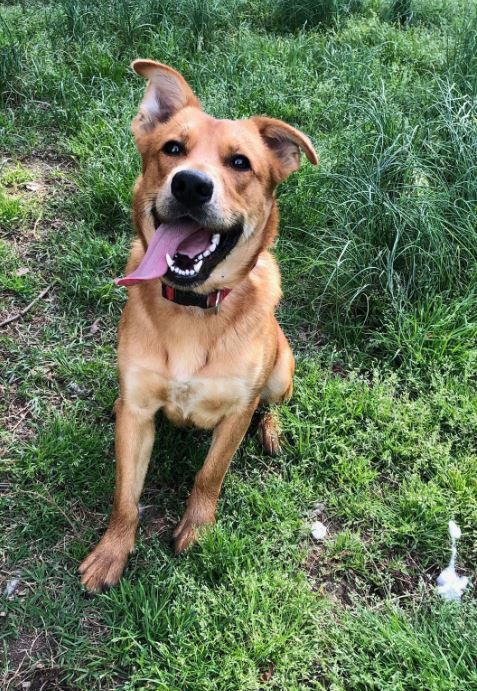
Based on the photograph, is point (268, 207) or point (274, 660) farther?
point (268, 207)

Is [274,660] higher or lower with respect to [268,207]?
lower

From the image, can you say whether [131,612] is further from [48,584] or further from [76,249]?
[76,249]

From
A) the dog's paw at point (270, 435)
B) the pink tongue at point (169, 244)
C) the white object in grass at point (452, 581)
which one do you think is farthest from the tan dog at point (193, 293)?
the white object in grass at point (452, 581)

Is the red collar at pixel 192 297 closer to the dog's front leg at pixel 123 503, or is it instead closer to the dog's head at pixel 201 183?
the dog's head at pixel 201 183

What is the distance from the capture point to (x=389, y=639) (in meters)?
2.47

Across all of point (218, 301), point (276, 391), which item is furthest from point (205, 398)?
point (276, 391)

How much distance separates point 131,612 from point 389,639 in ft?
3.41

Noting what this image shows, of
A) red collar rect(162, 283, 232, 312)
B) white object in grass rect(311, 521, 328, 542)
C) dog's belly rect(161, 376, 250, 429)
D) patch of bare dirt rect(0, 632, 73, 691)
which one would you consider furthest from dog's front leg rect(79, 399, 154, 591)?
white object in grass rect(311, 521, 328, 542)

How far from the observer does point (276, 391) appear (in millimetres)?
3246

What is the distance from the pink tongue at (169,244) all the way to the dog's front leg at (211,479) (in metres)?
0.75

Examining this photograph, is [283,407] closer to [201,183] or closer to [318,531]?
[318,531]

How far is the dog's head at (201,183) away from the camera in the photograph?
2.32 metres

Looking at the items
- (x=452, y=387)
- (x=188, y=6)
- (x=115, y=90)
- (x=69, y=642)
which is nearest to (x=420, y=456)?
(x=452, y=387)

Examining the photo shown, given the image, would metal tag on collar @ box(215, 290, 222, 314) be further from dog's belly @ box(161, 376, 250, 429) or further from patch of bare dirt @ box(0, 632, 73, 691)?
patch of bare dirt @ box(0, 632, 73, 691)
